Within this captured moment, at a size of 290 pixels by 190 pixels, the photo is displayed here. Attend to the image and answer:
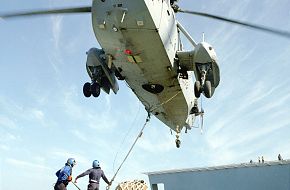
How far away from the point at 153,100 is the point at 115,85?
76.1 inches

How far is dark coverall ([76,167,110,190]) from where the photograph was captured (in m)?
12.2

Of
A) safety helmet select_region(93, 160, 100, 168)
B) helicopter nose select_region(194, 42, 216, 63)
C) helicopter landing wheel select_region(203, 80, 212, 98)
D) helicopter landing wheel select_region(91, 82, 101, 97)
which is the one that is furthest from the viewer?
helicopter landing wheel select_region(91, 82, 101, 97)

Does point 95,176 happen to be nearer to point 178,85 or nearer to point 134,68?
point 134,68

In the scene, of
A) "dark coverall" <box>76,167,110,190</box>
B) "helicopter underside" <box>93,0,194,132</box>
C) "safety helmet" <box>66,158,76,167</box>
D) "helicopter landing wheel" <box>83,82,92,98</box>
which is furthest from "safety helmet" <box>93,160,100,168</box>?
"helicopter landing wheel" <box>83,82,92,98</box>

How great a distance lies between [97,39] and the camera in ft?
46.1

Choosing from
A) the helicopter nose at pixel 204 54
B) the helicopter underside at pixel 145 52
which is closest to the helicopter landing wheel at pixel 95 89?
the helicopter underside at pixel 145 52

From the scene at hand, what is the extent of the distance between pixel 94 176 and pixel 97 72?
587 centimetres

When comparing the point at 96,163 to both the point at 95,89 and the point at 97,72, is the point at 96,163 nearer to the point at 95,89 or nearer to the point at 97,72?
the point at 95,89

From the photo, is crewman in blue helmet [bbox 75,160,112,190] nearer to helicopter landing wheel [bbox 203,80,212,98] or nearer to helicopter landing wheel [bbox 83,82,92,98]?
helicopter landing wheel [bbox 83,82,92,98]

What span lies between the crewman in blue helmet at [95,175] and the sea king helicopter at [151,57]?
174 inches

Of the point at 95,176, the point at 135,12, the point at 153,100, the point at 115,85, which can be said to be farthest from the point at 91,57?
the point at 95,176

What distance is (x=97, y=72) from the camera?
16.8 m

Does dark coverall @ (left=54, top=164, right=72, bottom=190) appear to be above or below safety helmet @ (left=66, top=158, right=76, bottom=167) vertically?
below

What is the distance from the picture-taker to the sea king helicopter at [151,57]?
13.0 meters
